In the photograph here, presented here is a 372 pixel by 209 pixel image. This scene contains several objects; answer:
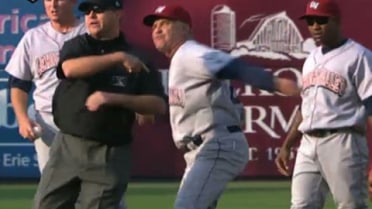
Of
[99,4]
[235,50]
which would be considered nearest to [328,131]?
[99,4]

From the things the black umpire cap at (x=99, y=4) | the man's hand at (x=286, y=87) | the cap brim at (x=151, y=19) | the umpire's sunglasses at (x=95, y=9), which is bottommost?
the man's hand at (x=286, y=87)

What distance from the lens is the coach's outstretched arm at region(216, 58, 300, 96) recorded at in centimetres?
748

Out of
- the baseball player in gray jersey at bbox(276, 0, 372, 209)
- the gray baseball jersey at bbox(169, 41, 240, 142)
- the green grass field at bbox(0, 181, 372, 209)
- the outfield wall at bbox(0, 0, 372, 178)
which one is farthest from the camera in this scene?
the outfield wall at bbox(0, 0, 372, 178)

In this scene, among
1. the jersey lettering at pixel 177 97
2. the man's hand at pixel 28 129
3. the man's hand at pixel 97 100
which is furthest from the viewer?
the man's hand at pixel 28 129

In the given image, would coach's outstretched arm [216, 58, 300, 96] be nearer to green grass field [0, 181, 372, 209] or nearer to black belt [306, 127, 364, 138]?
black belt [306, 127, 364, 138]

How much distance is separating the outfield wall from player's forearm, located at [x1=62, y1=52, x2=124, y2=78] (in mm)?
8205

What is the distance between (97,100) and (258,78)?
89 cm

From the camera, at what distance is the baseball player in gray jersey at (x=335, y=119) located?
8938mm

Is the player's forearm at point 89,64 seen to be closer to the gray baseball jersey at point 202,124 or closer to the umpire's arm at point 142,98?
the umpire's arm at point 142,98

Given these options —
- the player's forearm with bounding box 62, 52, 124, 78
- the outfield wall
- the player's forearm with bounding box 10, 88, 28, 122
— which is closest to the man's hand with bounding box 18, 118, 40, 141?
the player's forearm with bounding box 10, 88, 28, 122

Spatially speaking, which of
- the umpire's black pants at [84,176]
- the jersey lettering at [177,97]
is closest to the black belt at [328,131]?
the jersey lettering at [177,97]

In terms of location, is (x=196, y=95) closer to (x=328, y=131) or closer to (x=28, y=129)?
(x=328, y=131)

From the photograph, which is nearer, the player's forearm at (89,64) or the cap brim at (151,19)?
the player's forearm at (89,64)

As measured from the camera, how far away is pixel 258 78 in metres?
7.66
